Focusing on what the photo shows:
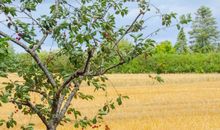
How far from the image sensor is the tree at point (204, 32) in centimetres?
10419

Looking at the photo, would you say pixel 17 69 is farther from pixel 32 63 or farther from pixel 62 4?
pixel 62 4

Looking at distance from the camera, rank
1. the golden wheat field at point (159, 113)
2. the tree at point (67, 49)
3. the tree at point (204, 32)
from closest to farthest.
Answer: the tree at point (67, 49)
the golden wheat field at point (159, 113)
the tree at point (204, 32)

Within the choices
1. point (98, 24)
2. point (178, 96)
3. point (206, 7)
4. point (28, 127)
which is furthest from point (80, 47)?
point (206, 7)

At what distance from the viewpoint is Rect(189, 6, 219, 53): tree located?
104 meters

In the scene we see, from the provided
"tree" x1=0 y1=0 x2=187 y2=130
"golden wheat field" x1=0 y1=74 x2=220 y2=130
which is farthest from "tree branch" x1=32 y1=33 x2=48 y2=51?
"golden wheat field" x1=0 y1=74 x2=220 y2=130

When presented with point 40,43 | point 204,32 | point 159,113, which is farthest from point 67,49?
point 204,32

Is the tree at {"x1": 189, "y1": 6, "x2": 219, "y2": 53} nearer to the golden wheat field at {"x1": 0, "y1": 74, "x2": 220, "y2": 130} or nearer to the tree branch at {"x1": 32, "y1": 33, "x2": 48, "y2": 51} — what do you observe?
the golden wheat field at {"x1": 0, "y1": 74, "x2": 220, "y2": 130}

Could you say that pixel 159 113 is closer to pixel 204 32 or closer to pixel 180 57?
pixel 180 57

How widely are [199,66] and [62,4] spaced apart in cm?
5817

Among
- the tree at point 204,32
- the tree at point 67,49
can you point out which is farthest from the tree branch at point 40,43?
the tree at point 204,32

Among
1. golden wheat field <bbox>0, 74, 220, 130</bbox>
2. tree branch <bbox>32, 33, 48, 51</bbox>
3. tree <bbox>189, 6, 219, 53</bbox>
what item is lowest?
golden wheat field <bbox>0, 74, 220, 130</bbox>

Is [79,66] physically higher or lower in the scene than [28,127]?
higher

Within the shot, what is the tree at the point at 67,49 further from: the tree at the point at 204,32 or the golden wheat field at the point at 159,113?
the tree at the point at 204,32

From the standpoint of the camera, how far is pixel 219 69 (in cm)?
6347
